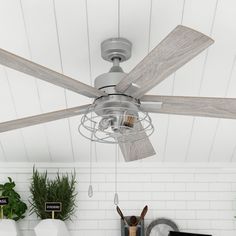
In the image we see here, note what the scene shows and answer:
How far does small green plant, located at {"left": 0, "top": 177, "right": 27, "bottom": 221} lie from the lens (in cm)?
341

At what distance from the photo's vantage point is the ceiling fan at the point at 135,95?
5.20 feet

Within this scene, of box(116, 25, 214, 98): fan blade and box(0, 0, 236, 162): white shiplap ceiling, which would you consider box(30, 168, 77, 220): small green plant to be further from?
box(116, 25, 214, 98): fan blade

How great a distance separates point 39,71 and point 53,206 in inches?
68.4

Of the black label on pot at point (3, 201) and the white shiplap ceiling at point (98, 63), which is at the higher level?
the white shiplap ceiling at point (98, 63)

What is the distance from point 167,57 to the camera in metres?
1.63

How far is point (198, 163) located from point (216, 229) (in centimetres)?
56

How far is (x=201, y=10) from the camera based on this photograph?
98.6 inches

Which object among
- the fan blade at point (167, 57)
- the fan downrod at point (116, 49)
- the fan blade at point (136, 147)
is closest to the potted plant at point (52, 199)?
the fan blade at point (136, 147)

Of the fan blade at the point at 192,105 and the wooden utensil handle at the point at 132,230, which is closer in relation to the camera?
the fan blade at the point at 192,105

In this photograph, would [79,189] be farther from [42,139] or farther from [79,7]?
[79,7]

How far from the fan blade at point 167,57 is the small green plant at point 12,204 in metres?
1.87

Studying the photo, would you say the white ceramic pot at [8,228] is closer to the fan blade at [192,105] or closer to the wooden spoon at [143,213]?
the wooden spoon at [143,213]

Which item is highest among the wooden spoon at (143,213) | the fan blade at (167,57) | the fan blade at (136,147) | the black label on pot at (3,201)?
the fan blade at (167,57)

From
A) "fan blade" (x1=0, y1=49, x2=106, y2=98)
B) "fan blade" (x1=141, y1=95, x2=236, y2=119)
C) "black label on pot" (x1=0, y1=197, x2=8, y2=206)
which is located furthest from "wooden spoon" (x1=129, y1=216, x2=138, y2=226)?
"fan blade" (x1=0, y1=49, x2=106, y2=98)
